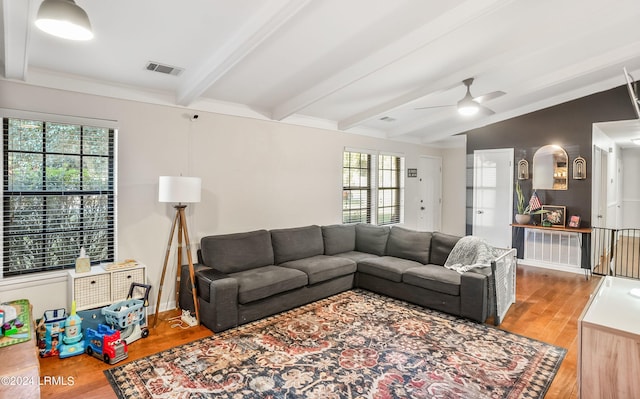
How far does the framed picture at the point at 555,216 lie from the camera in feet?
19.1

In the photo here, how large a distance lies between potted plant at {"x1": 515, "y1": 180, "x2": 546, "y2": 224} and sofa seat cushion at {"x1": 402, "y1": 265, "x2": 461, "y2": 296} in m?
2.74

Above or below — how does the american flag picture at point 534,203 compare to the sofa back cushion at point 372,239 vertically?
above

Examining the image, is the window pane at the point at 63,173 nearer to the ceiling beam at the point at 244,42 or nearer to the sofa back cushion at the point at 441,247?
the ceiling beam at the point at 244,42

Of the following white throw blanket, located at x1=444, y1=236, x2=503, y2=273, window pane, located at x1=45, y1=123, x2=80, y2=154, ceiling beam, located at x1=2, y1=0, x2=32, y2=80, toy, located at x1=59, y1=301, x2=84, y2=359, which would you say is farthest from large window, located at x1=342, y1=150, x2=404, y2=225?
ceiling beam, located at x1=2, y1=0, x2=32, y2=80

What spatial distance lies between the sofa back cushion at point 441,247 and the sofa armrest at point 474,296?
2.32 feet

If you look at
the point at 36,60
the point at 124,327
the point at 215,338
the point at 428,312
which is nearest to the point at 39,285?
the point at 124,327

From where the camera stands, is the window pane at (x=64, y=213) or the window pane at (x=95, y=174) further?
the window pane at (x=95, y=174)

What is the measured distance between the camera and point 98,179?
137 inches

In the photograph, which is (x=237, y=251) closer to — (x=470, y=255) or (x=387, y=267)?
(x=387, y=267)

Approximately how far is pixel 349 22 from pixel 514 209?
205 inches

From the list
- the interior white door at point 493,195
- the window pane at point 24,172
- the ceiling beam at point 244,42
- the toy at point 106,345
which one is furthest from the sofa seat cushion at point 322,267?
the interior white door at point 493,195

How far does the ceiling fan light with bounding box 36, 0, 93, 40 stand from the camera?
170cm

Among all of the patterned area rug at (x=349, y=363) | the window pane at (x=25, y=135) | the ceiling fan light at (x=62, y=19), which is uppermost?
the ceiling fan light at (x=62, y=19)

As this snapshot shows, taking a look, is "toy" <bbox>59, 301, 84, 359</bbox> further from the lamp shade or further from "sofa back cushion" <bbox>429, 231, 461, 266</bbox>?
"sofa back cushion" <bbox>429, 231, 461, 266</bbox>
